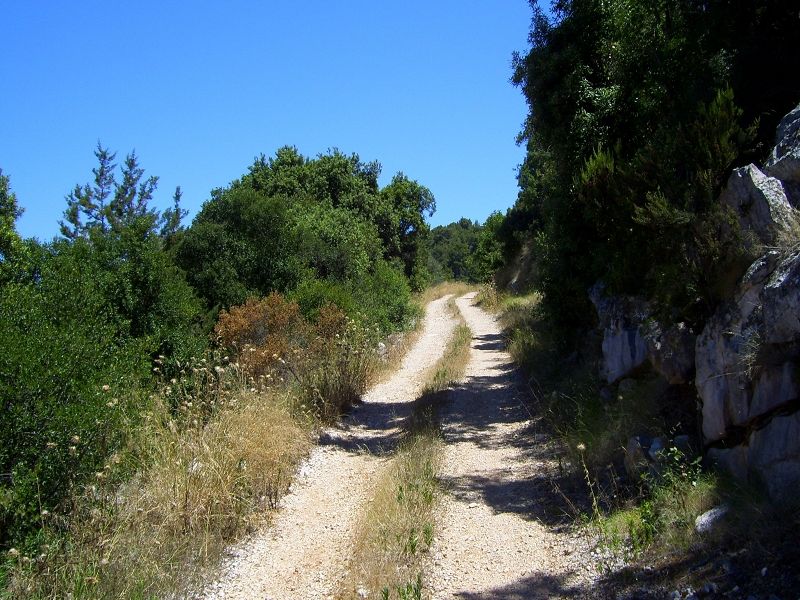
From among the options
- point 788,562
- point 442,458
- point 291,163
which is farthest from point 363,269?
point 788,562

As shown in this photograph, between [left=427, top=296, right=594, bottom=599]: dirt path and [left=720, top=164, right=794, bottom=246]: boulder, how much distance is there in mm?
3162

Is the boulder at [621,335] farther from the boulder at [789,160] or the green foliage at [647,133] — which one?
the boulder at [789,160]

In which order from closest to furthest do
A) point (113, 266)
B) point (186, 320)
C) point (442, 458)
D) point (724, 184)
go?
point (724, 184) → point (442, 458) → point (113, 266) → point (186, 320)

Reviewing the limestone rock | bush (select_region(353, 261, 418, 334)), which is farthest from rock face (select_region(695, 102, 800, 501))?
bush (select_region(353, 261, 418, 334))

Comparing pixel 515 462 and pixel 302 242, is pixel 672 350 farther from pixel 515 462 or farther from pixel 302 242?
pixel 302 242

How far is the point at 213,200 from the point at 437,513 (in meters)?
13.6

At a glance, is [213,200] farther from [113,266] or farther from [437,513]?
[437,513]

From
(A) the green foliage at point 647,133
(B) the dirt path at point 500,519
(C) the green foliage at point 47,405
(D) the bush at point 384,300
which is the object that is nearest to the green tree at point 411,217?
(D) the bush at point 384,300

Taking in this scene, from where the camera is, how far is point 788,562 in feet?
13.8

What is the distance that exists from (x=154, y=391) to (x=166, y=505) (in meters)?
3.29

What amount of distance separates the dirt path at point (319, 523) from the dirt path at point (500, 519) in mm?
955

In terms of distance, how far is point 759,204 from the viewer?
5.83 metres

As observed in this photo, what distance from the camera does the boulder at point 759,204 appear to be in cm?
563

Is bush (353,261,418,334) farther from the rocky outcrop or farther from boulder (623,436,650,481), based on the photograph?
boulder (623,436,650,481)
